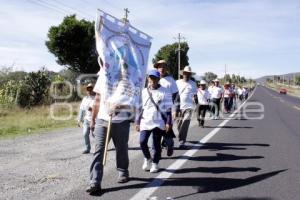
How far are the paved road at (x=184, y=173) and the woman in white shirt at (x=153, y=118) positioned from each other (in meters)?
0.31

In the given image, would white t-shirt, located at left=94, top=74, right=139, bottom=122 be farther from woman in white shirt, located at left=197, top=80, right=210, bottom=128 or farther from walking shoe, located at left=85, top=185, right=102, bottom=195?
woman in white shirt, located at left=197, top=80, right=210, bottom=128

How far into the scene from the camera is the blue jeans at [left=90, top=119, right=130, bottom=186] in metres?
6.55

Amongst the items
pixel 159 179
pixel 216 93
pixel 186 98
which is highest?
pixel 216 93

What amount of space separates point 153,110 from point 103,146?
1.74 metres

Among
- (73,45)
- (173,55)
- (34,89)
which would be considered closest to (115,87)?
(34,89)

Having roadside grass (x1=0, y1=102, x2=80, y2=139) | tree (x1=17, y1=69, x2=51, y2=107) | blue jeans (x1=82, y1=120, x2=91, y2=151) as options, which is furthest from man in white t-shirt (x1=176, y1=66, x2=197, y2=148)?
tree (x1=17, y1=69, x2=51, y2=107)

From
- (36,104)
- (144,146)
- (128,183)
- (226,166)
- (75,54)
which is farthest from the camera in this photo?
(75,54)

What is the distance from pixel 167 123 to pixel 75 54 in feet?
117

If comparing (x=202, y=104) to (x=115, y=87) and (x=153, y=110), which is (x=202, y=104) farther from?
(x=115, y=87)

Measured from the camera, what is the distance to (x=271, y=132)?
15633mm

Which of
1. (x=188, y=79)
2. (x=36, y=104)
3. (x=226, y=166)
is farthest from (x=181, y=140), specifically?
A: (x=36, y=104)

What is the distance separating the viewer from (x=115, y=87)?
6.73m

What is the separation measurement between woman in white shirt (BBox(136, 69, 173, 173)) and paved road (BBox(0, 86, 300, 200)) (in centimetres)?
31

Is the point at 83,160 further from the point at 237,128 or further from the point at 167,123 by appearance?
the point at 237,128
